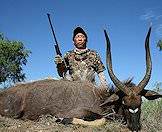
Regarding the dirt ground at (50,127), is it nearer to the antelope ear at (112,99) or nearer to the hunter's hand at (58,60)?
the antelope ear at (112,99)

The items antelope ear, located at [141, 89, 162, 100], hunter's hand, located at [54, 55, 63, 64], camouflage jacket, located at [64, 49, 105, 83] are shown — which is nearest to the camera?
antelope ear, located at [141, 89, 162, 100]

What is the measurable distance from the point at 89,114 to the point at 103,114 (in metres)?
0.34

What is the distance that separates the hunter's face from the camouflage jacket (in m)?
0.18

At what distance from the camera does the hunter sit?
9164 mm

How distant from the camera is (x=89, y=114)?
730 centimetres

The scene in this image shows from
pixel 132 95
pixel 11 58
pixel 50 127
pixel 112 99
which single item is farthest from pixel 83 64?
pixel 11 58

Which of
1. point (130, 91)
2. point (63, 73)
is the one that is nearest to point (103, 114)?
point (130, 91)

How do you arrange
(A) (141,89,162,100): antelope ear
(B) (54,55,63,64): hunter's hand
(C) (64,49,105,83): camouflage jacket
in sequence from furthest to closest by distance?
(B) (54,55,63,64): hunter's hand → (C) (64,49,105,83): camouflage jacket → (A) (141,89,162,100): antelope ear

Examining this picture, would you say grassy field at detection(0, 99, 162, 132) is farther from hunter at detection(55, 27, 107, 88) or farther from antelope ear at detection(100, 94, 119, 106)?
hunter at detection(55, 27, 107, 88)

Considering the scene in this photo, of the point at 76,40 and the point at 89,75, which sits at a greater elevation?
the point at 76,40

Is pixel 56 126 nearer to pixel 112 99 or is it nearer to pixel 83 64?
pixel 112 99

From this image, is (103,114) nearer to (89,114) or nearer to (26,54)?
(89,114)

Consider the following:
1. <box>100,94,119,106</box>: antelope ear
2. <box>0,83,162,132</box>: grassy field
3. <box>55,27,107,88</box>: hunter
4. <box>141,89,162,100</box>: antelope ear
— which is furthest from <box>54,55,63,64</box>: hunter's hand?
<box>141,89,162,100</box>: antelope ear

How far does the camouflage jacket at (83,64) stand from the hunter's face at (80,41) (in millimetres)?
180
